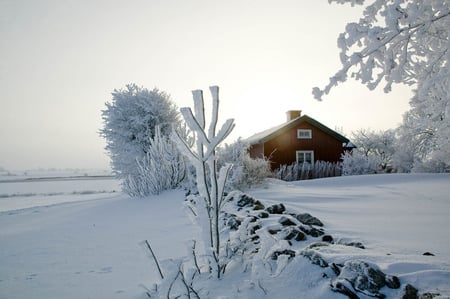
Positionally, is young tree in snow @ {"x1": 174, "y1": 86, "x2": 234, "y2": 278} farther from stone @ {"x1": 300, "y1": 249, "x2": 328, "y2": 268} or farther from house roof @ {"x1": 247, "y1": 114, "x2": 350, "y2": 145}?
house roof @ {"x1": 247, "y1": 114, "x2": 350, "y2": 145}

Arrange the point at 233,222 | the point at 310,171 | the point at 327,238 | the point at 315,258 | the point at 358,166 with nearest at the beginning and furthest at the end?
the point at 315,258, the point at 327,238, the point at 233,222, the point at 358,166, the point at 310,171

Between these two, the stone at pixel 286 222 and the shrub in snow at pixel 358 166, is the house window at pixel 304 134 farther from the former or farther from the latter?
the stone at pixel 286 222

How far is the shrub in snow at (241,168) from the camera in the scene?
8266 millimetres

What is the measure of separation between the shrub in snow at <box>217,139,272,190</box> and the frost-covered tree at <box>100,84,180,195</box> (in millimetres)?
4276

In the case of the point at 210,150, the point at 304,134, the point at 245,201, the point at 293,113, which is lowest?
the point at 245,201

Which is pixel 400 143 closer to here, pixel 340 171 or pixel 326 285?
pixel 340 171

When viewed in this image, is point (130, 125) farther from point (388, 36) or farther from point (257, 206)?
point (388, 36)

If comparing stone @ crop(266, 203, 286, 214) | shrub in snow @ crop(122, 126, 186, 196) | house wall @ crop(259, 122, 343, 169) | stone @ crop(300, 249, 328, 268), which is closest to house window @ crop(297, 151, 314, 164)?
house wall @ crop(259, 122, 343, 169)

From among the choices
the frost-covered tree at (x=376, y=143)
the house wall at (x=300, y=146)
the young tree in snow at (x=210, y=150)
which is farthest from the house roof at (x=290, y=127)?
the young tree in snow at (x=210, y=150)

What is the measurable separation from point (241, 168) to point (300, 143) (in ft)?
50.3

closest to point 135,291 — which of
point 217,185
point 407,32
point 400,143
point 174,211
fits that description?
point 217,185

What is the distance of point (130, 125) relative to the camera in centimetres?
1408

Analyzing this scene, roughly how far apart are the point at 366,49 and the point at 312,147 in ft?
70.4

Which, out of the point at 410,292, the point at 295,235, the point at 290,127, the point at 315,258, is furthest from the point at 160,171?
the point at 290,127
